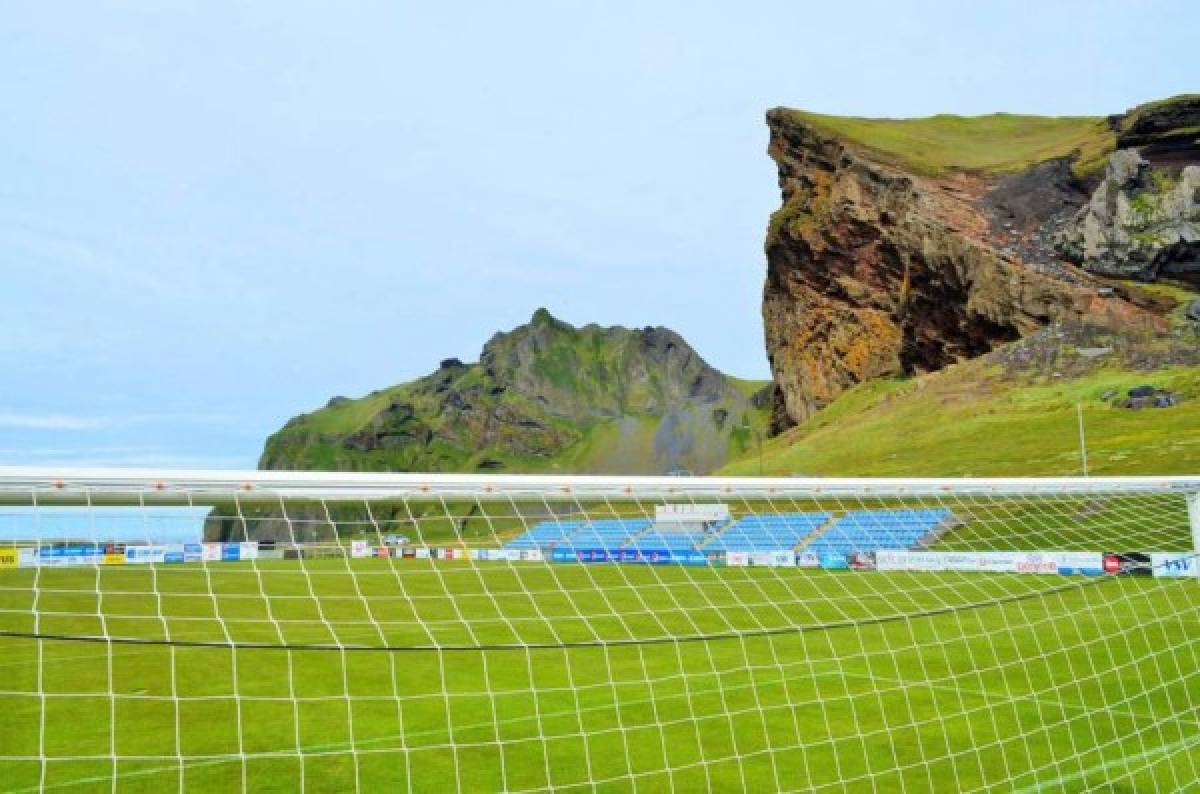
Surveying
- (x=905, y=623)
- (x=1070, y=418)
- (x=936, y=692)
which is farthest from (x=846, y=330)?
(x=936, y=692)

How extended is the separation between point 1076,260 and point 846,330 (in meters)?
23.2

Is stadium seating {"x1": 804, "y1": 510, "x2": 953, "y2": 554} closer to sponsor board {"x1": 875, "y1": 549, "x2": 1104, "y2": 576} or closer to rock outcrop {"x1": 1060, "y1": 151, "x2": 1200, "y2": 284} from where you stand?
sponsor board {"x1": 875, "y1": 549, "x2": 1104, "y2": 576}

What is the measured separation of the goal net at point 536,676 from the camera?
5633 millimetres

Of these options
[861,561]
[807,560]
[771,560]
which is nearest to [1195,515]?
[861,561]

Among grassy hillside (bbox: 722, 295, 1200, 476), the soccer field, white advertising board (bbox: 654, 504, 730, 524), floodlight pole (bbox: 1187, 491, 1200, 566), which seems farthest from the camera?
grassy hillside (bbox: 722, 295, 1200, 476)

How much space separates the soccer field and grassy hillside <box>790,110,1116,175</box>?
3442 inches

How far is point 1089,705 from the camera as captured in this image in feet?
37.8

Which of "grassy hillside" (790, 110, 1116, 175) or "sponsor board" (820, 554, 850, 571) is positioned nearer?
"sponsor board" (820, 554, 850, 571)

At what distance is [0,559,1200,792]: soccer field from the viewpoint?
873 centimetres

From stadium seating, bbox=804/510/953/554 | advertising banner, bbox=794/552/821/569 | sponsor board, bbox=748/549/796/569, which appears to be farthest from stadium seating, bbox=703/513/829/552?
stadium seating, bbox=804/510/953/554

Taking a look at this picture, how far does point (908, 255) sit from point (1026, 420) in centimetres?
3025

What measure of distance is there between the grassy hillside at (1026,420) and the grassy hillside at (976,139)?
89.0 ft

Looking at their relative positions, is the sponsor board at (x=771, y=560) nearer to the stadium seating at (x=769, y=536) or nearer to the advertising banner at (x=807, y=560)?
the advertising banner at (x=807, y=560)

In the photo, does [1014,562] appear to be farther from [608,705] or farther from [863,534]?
[608,705]
